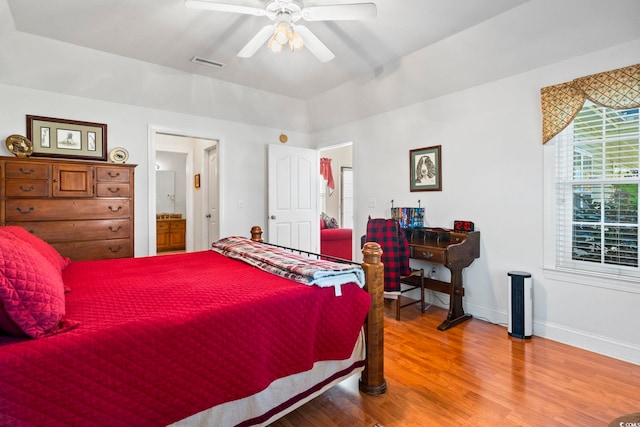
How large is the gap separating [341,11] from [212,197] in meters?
3.52

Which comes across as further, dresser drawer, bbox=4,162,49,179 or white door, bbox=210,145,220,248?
white door, bbox=210,145,220,248

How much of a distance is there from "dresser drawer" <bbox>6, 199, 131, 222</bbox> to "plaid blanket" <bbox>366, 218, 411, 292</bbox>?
99.6 inches

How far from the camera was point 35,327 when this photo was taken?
1.00m

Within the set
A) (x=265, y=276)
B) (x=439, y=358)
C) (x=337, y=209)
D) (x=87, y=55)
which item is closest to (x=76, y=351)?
(x=265, y=276)

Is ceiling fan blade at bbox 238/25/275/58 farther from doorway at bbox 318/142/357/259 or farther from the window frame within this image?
doorway at bbox 318/142/357/259

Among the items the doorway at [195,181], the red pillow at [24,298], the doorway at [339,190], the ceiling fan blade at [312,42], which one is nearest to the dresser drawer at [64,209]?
the doorway at [195,181]

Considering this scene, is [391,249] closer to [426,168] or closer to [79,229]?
[426,168]

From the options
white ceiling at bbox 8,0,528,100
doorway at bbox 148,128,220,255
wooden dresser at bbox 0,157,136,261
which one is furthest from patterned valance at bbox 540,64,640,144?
wooden dresser at bbox 0,157,136,261

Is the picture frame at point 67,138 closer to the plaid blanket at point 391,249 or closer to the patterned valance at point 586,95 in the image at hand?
the plaid blanket at point 391,249

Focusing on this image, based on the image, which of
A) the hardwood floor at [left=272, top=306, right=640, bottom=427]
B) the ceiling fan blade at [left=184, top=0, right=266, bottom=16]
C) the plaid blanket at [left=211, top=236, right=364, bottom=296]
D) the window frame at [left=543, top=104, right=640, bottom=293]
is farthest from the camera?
the window frame at [left=543, top=104, right=640, bottom=293]

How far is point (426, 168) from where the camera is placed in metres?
3.64

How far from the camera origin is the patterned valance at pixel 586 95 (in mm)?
2305

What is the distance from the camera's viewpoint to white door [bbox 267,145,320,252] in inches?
181

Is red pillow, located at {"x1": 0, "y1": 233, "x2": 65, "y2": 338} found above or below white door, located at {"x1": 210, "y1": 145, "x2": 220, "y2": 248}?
below
